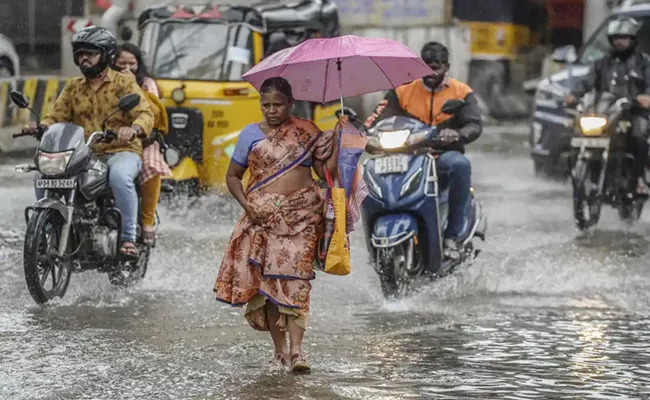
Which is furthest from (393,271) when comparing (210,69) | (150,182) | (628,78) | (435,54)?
(210,69)

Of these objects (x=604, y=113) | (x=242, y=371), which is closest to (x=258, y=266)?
(x=242, y=371)

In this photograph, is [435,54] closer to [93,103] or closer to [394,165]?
[394,165]

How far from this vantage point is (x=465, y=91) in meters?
10.3

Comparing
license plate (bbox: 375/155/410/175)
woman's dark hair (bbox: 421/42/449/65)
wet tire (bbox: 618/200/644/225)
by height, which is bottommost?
wet tire (bbox: 618/200/644/225)

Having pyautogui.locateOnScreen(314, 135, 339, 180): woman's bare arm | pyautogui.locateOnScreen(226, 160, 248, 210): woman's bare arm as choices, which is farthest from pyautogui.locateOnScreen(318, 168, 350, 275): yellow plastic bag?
pyautogui.locateOnScreen(226, 160, 248, 210): woman's bare arm

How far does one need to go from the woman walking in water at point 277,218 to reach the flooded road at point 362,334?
345 mm

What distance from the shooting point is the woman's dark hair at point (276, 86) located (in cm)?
753

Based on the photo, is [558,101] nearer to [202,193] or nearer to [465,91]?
[202,193]

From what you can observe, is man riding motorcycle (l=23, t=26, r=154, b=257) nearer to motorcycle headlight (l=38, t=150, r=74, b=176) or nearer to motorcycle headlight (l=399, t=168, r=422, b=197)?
motorcycle headlight (l=38, t=150, r=74, b=176)

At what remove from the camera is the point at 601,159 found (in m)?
13.5

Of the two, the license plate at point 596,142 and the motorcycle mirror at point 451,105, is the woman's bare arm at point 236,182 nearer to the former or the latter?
the motorcycle mirror at point 451,105

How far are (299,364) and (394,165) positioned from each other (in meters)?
2.60

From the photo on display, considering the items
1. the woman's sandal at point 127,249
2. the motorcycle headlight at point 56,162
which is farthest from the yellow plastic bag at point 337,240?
the woman's sandal at point 127,249

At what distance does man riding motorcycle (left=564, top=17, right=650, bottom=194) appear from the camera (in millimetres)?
13523
